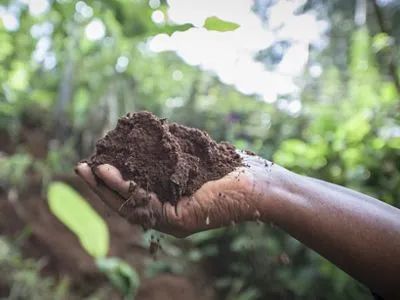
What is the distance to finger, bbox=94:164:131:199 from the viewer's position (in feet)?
1.98

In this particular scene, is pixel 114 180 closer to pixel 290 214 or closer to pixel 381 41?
pixel 290 214

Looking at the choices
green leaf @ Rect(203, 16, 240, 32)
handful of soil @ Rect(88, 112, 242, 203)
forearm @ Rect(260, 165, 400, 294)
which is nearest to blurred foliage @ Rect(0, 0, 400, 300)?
green leaf @ Rect(203, 16, 240, 32)

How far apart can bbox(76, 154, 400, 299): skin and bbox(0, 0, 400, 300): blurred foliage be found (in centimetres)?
23

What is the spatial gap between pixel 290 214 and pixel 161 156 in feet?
0.63

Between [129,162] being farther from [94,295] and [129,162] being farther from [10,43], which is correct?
[10,43]

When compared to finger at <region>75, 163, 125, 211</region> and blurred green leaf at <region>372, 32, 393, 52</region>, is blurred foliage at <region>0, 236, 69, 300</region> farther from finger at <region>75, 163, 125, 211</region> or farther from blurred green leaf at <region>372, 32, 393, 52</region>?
blurred green leaf at <region>372, 32, 393, 52</region>

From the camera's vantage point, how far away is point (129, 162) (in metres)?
0.62

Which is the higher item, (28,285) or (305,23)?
(305,23)

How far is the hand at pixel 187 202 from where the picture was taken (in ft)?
1.98

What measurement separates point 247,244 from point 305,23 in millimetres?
984

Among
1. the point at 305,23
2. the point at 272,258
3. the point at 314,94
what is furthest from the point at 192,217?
the point at 314,94

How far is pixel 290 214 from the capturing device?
63 centimetres

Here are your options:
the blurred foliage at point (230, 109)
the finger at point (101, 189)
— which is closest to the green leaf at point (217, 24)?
the blurred foliage at point (230, 109)

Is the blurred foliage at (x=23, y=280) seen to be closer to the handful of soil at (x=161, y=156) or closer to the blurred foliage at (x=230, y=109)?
the blurred foliage at (x=230, y=109)
